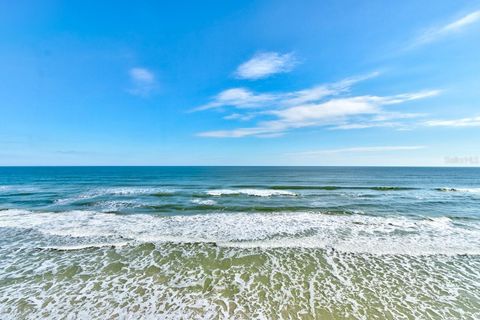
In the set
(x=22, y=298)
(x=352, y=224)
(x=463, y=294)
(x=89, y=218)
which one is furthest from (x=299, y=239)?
(x=89, y=218)

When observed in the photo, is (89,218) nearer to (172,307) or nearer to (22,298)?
(22,298)

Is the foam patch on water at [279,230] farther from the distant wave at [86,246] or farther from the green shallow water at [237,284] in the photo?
the green shallow water at [237,284]

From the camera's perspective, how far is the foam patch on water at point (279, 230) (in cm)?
1147

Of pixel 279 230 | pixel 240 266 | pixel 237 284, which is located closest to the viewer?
A: pixel 237 284

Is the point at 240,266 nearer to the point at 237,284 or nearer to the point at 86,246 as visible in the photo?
the point at 237,284

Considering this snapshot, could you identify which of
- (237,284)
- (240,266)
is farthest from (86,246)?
(237,284)

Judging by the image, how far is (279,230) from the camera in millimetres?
13828

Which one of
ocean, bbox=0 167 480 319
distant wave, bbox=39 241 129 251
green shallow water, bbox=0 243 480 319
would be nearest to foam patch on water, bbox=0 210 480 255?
ocean, bbox=0 167 480 319

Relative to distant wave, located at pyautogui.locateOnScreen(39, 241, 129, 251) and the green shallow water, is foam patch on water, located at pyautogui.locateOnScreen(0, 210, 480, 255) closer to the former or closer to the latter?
distant wave, located at pyautogui.locateOnScreen(39, 241, 129, 251)

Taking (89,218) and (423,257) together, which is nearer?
(423,257)

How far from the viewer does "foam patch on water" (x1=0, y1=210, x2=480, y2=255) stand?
11474 mm

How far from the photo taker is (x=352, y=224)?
49.6ft

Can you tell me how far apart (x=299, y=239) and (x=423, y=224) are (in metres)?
9.92

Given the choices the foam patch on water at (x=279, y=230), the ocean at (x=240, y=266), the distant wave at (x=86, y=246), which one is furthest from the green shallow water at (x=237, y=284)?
the foam patch on water at (x=279, y=230)
